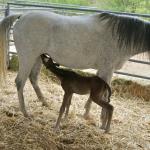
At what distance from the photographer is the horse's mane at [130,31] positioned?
2973 mm

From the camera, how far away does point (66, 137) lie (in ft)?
9.43

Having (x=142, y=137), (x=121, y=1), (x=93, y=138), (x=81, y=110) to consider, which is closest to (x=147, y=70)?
(x=81, y=110)

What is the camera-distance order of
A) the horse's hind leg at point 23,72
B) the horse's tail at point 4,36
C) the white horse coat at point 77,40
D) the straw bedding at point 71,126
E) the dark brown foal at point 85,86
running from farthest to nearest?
the horse's tail at point 4,36
the horse's hind leg at point 23,72
the white horse coat at point 77,40
the dark brown foal at point 85,86
the straw bedding at point 71,126

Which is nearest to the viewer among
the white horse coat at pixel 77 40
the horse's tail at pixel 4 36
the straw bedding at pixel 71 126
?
the straw bedding at pixel 71 126

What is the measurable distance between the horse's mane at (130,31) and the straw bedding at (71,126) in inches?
35.2

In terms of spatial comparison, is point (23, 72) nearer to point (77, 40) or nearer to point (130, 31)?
point (77, 40)

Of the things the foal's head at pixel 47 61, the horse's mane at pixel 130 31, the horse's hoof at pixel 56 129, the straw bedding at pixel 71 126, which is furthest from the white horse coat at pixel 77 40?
the horse's hoof at pixel 56 129

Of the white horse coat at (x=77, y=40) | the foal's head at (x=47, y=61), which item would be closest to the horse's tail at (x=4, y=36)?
the white horse coat at (x=77, y=40)

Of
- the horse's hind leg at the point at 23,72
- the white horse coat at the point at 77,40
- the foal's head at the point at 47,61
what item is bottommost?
the horse's hind leg at the point at 23,72

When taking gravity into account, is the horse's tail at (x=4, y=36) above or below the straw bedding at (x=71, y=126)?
above

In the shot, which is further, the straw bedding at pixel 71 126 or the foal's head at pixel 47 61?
the foal's head at pixel 47 61

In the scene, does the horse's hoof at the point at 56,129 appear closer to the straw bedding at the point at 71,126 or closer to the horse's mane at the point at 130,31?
the straw bedding at the point at 71,126

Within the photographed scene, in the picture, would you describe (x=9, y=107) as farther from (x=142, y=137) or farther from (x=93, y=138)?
(x=142, y=137)

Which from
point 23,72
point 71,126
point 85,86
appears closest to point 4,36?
point 23,72
